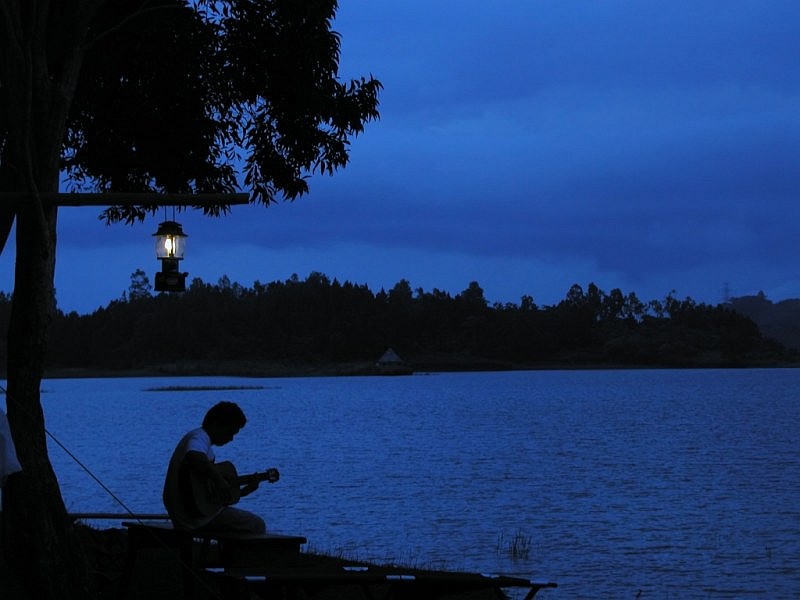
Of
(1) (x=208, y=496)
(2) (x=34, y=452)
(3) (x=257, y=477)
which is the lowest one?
(1) (x=208, y=496)

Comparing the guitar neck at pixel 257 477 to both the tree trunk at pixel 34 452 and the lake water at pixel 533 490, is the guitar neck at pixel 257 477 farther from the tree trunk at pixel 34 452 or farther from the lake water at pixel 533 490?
the lake water at pixel 533 490

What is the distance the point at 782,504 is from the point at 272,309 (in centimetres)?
16804

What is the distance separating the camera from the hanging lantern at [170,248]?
13234 millimetres

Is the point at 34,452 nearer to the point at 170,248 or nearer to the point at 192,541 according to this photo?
the point at 192,541

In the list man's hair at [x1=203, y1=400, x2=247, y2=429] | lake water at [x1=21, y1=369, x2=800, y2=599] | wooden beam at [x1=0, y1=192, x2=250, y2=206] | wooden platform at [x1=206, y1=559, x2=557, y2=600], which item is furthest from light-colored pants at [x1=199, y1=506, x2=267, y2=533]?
lake water at [x1=21, y1=369, x2=800, y2=599]

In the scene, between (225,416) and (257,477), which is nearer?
(225,416)

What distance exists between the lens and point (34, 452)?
354 inches

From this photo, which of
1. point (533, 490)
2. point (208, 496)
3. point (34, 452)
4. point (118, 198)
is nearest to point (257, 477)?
point (208, 496)

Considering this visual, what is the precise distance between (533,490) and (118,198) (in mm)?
26805

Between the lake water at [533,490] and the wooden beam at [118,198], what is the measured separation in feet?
30.9

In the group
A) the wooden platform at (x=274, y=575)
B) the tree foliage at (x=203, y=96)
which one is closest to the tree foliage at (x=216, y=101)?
the tree foliage at (x=203, y=96)

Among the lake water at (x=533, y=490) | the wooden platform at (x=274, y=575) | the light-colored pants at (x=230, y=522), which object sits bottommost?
the lake water at (x=533, y=490)

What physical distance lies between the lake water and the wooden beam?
30.9 ft

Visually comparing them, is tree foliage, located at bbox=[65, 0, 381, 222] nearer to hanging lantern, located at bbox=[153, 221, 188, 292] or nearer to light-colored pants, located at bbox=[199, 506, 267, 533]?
hanging lantern, located at bbox=[153, 221, 188, 292]
